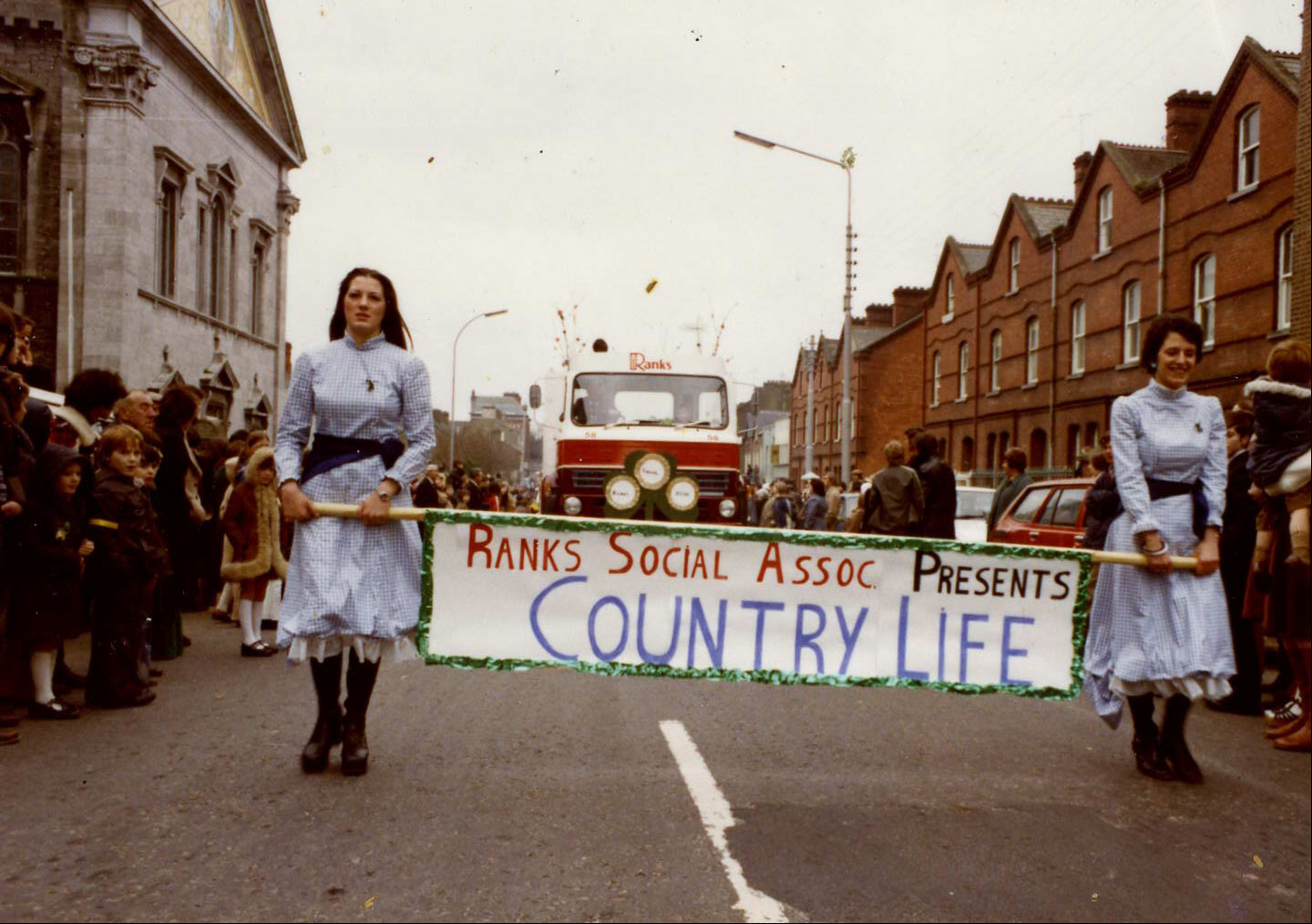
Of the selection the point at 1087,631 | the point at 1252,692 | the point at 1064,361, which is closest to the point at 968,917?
the point at 1087,631

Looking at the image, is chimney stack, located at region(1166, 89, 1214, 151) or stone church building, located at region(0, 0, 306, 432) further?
chimney stack, located at region(1166, 89, 1214, 151)

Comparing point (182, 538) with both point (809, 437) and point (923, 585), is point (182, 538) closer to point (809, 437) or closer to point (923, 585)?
point (923, 585)

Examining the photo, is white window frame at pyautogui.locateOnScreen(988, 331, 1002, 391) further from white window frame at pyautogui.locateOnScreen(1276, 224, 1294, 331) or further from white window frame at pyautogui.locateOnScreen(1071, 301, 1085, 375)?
white window frame at pyautogui.locateOnScreen(1276, 224, 1294, 331)

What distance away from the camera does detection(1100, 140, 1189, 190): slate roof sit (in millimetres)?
29625

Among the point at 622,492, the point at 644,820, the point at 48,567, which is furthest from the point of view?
→ the point at 622,492

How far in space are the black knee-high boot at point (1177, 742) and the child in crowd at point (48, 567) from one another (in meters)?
5.48

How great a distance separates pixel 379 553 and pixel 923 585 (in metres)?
2.22

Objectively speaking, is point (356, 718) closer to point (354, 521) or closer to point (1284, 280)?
point (354, 521)

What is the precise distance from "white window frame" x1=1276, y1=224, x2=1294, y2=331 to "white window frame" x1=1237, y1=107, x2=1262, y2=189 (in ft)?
5.14

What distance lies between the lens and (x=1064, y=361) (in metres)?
33.6

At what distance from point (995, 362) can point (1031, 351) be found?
2951 mm

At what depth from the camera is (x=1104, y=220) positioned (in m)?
31.6

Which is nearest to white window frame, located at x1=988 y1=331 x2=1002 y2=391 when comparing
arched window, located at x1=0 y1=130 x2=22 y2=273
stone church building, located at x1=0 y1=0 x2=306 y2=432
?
stone church building, located at x1=0 y1=0 x2=306 y2=432

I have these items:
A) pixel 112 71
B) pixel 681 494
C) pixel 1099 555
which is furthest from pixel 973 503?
pixel 112 71
